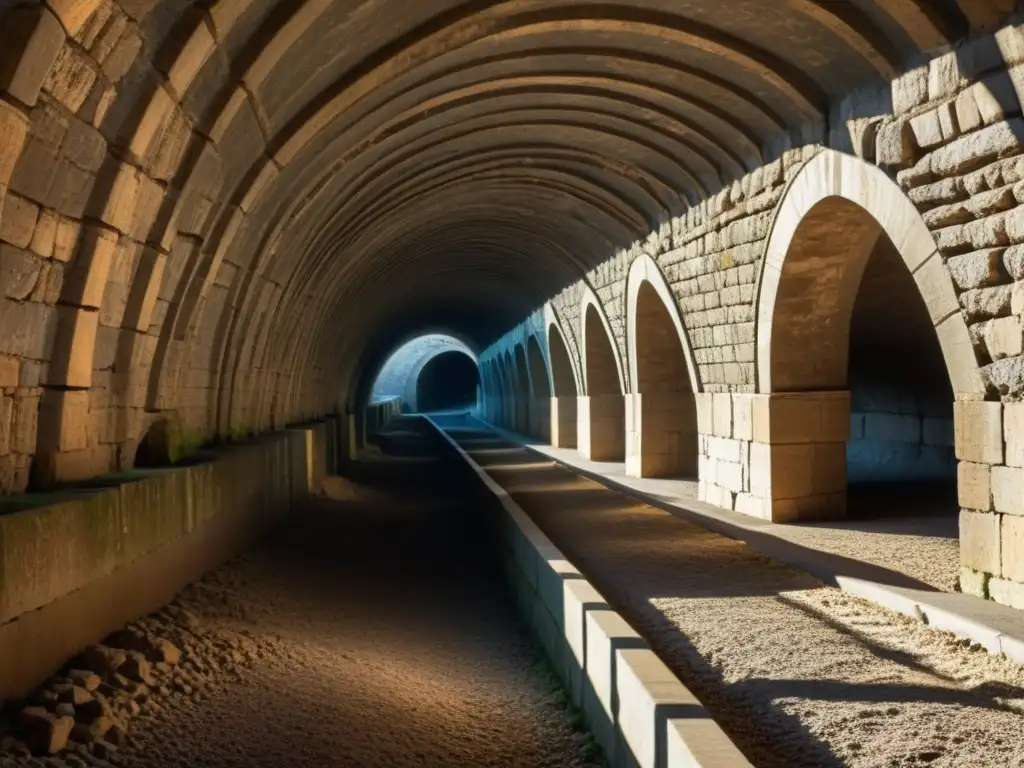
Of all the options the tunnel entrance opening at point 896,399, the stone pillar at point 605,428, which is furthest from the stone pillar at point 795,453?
the stone pillar at point 605,428

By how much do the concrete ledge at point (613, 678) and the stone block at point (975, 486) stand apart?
2.27m

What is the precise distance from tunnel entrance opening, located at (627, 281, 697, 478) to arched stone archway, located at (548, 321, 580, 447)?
6.65 metres

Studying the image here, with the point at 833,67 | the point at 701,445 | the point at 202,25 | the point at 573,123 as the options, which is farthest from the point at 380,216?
the point at 202,25

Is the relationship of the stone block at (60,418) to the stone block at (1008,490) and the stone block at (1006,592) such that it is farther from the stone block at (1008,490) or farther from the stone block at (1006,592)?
the stone block at (1006,592)

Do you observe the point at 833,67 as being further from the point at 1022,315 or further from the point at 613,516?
the point at 613,516

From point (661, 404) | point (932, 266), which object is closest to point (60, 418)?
point (932, 266)

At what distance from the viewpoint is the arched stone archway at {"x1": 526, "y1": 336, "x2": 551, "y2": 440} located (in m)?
23.7

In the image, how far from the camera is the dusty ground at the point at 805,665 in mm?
3701

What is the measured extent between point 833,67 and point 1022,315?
2.68 m

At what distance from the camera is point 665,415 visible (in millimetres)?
13922

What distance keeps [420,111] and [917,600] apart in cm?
533

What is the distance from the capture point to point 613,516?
9.88 meters

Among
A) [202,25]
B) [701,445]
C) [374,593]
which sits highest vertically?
[202,25]

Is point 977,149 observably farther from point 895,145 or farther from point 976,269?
point 895,145
